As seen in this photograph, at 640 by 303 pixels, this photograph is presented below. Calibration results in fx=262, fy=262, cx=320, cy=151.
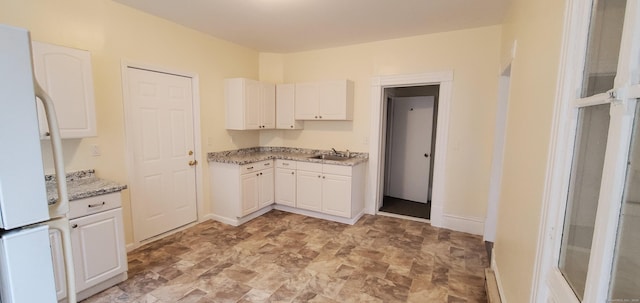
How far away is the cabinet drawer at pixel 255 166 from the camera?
3.61 meters

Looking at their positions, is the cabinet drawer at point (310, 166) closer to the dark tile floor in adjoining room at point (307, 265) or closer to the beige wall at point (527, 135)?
the dark tile floor in adjoining room at point (307, 265)

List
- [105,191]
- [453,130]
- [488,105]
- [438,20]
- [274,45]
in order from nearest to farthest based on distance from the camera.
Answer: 1. [105,191]
2. [438,20]
3. [488,105]
4. [453,130]
5. [274,45]

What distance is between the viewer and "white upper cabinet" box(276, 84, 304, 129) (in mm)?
4270

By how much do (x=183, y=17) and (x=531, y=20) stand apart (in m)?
3.28

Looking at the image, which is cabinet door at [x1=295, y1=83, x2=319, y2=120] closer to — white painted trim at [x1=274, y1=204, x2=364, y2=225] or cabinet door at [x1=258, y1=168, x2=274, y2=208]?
cabinet door at [x1=258, y1=168, x2=274, y2=208]

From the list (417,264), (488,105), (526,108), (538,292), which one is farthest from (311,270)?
(488,105)

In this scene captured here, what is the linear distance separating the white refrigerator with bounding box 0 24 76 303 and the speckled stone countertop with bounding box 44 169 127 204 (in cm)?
127

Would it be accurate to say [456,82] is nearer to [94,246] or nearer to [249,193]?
[249,193]

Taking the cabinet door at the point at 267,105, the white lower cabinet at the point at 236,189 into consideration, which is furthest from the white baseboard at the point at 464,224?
the cabinet door at the point at 267,105

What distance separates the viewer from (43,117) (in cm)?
196

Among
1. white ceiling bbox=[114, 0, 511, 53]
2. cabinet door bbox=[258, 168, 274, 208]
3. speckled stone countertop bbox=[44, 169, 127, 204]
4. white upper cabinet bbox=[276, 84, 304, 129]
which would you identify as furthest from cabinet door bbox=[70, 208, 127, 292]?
white upper cabinet bbox=[276, 84, 304, 129]

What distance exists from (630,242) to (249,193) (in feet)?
11.6

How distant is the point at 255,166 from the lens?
380cm

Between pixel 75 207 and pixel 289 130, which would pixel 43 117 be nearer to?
pixel 75 207
